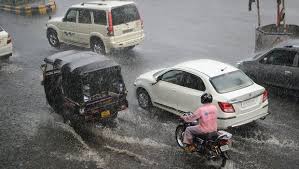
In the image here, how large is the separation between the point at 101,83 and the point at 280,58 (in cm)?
533

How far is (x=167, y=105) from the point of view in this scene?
11.9 meters

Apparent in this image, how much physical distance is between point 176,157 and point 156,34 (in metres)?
12.6

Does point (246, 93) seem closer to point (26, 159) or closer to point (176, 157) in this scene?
point (176, 157)

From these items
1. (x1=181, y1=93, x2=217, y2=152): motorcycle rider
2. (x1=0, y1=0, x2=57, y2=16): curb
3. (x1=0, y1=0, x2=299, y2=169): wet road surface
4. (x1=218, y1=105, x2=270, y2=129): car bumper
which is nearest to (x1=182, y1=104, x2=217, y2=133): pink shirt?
(x1=181, y1=93, x2=217, y2=152): motorcycle rider

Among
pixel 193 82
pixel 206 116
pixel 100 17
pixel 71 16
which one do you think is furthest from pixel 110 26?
pixel 206 116

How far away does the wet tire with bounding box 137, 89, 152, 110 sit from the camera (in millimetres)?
12688

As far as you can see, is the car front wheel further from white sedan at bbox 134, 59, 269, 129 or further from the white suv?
white sedan at bbox 134, 59, 269, 129

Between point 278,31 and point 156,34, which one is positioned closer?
point 278,31

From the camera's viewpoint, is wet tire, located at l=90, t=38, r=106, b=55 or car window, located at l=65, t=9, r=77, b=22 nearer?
wet tire, located at l=90, t=38, r=106, b=55

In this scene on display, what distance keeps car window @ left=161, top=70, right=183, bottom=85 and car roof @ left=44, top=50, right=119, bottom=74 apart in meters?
1.52

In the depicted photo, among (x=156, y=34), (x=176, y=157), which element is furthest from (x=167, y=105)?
(x=156, y=34)

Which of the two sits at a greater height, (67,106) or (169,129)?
(67,106)

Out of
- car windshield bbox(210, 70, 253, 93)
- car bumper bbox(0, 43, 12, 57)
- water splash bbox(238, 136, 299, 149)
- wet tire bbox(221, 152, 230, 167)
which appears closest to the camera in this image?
wet tire bbox(221, 152, 230, 167)

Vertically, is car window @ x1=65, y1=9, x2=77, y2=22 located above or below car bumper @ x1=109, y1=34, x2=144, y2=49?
above
